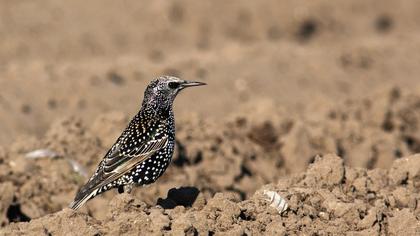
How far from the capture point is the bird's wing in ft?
28.2

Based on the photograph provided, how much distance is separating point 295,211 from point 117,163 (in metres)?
1.52

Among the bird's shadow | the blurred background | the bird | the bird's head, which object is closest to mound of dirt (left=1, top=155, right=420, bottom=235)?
the bird's shadow

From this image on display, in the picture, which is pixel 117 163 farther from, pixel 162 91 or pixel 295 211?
pixel 295 211

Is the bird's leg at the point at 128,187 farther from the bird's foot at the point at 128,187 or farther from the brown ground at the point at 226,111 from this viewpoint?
the brown ground at the point at 226,111

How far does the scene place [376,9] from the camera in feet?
77.1

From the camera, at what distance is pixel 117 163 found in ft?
28.8

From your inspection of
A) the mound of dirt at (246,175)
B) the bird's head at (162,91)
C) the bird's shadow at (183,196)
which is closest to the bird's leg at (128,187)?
the mound of dirt at (246,175)

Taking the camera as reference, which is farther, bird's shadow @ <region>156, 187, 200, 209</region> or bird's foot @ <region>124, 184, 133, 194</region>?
bird's foot @ <region>124, 184, 133, 194</region>

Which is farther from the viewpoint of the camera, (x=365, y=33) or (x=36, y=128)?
(x=365, y=33)

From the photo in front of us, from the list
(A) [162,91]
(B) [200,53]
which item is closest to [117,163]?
(A) [162,91]

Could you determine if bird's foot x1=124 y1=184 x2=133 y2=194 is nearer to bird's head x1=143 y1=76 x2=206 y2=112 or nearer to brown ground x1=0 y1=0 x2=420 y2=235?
brown ground x1=0 y1=0 x2=420 y2=235

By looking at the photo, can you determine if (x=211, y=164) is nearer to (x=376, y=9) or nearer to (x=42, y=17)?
(x=42, y=17)

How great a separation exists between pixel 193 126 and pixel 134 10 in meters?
8.77

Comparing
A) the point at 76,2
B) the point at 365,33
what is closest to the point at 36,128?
the point at 76,2
